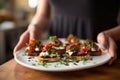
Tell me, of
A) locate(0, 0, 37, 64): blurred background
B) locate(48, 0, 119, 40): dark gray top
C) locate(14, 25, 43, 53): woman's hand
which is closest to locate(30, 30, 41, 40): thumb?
locate(14, 25, 43, 53): woman's hand

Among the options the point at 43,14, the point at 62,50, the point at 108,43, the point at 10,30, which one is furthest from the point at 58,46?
the point at 10,30

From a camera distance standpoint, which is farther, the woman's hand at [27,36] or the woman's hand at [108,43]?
the woman's hand at [27,36]

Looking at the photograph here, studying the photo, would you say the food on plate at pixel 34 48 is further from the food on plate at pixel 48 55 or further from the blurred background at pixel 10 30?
the blurred background at pixel 10 30

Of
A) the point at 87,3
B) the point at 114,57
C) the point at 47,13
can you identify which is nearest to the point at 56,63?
the point at 114,57

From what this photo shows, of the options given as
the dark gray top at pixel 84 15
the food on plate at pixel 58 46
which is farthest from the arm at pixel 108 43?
the dark gray top at pixel 84 15

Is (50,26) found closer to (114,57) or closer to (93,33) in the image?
(93,33)

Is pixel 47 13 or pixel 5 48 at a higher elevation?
pixel 47 13
